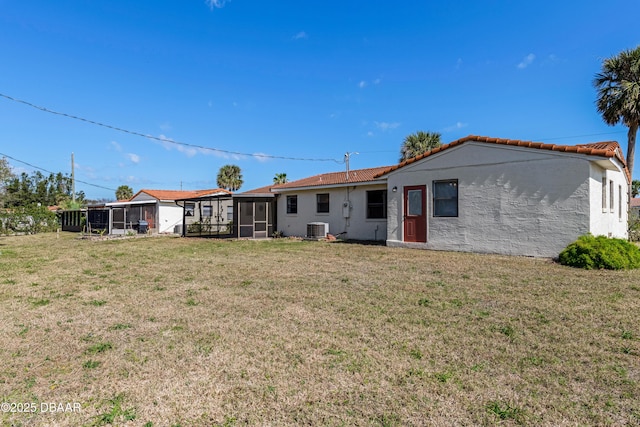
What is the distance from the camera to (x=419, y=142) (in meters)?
25.7

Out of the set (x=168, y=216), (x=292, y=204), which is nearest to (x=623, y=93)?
(x=292, y=204)

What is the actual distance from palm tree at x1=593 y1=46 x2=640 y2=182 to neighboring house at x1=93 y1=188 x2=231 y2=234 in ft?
76.4

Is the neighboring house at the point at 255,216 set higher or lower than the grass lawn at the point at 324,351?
higher

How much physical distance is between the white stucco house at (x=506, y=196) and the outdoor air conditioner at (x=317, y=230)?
3.63 metres

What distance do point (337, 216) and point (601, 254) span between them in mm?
10627

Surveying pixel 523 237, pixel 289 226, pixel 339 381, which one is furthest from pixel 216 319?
pixel 289 226

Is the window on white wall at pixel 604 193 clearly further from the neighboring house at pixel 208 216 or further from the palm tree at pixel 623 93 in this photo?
the neighboring house at pixel 208 216

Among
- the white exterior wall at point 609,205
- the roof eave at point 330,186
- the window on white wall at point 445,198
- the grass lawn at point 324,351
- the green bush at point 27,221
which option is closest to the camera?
the grass lawn at point 324,351

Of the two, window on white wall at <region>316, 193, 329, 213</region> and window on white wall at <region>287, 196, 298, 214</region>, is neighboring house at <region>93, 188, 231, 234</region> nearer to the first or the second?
window on white wall at <region>287, 196, 298, 214</region>

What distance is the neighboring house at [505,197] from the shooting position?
9.20 meters

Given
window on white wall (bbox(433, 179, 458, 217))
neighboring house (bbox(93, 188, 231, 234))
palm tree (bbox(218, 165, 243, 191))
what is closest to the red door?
window on white wall (bbox(433, 179, 458, 217))

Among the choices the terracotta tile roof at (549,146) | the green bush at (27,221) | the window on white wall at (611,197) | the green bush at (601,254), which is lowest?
the green bush at (601,254)

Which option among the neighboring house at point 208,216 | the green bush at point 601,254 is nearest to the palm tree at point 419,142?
the neighboring house at point 208,216

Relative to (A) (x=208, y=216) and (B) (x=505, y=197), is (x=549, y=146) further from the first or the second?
(A) (x=208, y=216)
